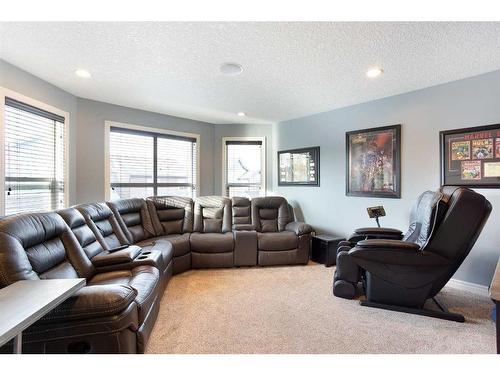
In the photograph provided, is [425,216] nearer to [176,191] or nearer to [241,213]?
[241,213]

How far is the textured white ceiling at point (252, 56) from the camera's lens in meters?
1.86

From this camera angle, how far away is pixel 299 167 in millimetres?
4473

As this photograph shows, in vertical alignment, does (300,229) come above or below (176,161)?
below

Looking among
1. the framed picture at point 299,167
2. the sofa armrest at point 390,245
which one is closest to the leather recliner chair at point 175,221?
the framed picture at point 299,167

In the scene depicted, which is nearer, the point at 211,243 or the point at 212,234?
the point at 211,243

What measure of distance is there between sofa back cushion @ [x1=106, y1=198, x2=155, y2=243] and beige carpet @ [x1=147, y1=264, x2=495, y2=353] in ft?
3.16

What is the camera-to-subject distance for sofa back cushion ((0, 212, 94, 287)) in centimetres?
143

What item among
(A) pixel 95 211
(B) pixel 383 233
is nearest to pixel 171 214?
(A) pixel 95 211

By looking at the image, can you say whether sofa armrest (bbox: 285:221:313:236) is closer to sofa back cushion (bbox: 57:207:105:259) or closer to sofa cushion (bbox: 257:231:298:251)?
sofa cushion (bbox: 257:231:298:251)

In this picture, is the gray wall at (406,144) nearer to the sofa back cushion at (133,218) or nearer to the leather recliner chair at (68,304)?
the sofa back cushion at (133,218)

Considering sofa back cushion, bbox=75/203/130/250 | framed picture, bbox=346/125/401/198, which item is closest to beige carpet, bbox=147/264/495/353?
sofa back cushion, bbox=75/203/130/250

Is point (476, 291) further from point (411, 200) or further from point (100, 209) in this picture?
point (100, 209)

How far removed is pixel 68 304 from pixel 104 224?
67.2 inches

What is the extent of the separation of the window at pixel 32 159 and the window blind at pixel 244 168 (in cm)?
273
